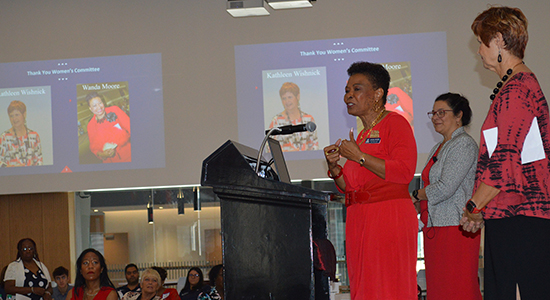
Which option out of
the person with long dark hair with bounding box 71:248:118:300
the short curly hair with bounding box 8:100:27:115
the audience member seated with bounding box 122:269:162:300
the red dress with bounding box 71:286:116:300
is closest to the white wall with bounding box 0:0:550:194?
the short curly hair with bounding box 8:100:27:115

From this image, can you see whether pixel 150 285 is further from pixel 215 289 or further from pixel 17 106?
pixel 17 106

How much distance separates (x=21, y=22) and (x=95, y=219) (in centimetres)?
241

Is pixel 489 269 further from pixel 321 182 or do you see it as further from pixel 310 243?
pixel 321 182

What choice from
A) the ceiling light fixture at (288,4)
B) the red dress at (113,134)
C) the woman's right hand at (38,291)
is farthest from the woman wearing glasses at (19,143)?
the ceiling light fixture at (288,4)

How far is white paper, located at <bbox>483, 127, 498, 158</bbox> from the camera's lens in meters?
1.70

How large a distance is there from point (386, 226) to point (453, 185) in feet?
2.65

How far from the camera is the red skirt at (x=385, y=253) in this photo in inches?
86.3

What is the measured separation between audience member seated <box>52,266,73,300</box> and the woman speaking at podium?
4.31m

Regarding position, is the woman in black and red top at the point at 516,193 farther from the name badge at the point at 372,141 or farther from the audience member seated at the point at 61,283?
the audience member seated at the point at 61,283

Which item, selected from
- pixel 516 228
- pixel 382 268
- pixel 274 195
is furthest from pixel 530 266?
pixel 274 195

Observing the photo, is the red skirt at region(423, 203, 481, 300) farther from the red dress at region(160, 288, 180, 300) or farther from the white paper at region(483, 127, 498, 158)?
the red dress at region(160, 288, 180, 300)

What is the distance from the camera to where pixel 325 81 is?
5812 mm

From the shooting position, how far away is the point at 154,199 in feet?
20.4

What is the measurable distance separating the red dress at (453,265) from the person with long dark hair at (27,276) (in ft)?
13.5
